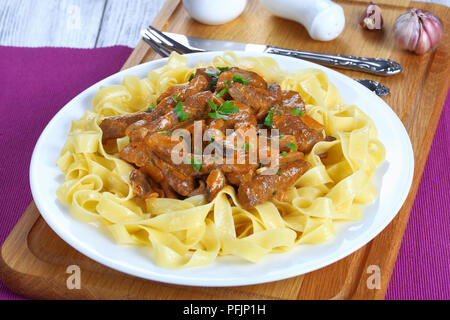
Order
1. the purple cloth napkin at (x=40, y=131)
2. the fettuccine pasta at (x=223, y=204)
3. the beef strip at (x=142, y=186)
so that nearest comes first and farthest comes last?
the fettuccine pasta at (x=223, y=204) → the beef strip at (x=142, y=186) → the purple cloth napkin at (x=40, y=131)

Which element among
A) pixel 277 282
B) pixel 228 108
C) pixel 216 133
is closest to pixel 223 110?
pixel 228 108

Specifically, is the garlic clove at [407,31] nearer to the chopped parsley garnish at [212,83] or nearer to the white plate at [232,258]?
the white plate at [232,258]

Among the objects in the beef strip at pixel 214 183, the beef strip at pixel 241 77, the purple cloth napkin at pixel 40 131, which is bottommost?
the purple cloth napkin at pixel 40 131

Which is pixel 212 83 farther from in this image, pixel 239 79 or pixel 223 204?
pixel 223 204

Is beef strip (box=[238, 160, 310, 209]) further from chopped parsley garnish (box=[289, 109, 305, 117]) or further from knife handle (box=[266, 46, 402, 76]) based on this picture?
knife handle (box=[266, 46, 402, 76])

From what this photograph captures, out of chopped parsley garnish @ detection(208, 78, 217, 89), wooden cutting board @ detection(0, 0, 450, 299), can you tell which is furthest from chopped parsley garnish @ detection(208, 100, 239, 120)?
wooden cutting board @ detection(0, 0, 450, 299)

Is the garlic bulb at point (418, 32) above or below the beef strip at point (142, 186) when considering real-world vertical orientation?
above

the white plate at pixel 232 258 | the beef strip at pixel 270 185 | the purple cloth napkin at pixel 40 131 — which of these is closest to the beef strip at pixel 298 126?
the beef strip at pixel 270 185
